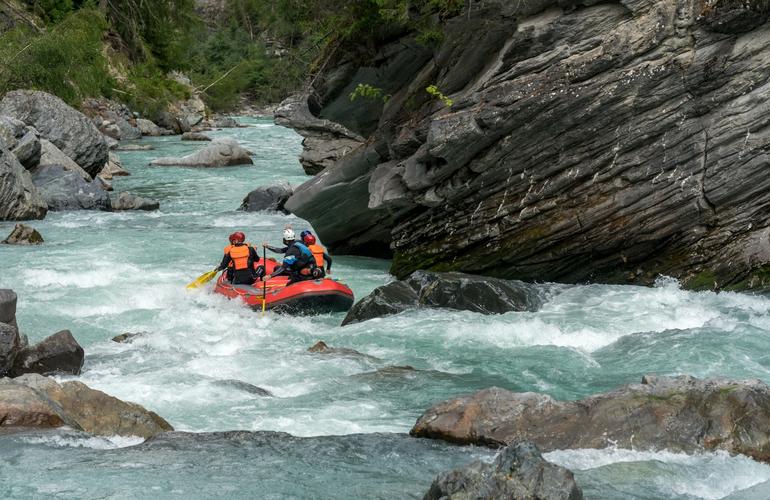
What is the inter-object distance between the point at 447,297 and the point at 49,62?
70.2 ft

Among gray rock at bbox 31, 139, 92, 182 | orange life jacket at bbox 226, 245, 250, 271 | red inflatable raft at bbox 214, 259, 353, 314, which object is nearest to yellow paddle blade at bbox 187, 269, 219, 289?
orange life jacket at bbox 226, 245, 250, 271

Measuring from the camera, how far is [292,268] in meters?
12.7

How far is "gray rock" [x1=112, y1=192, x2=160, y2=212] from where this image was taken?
67.3 ft

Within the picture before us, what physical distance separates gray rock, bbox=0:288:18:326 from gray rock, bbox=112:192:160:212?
10.9 meters

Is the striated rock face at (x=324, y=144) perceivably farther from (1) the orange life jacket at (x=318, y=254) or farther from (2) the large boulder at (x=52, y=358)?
(2) the large boulder at (x=52, y=358)

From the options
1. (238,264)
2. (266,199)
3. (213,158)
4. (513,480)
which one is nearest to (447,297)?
(238,264)

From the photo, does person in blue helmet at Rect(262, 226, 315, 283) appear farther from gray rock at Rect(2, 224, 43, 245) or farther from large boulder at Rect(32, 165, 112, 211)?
large boulder at Rect(32, 165, 112, 211)

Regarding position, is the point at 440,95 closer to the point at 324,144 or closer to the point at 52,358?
the point at 52,358

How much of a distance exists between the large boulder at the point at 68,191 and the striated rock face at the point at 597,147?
9057 mm

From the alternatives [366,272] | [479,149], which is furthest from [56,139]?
[479,149]

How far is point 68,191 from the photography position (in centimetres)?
2061

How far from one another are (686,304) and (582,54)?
3436 millimetres

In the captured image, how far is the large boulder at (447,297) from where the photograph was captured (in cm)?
1193

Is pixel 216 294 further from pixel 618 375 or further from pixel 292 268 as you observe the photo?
pixel 618 375
